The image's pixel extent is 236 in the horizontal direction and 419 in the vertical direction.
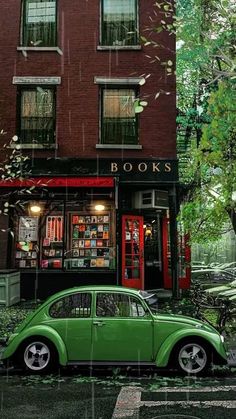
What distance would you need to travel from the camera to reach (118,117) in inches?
660

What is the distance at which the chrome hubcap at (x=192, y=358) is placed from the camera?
8023mm

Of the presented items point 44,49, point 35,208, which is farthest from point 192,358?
point 44,49

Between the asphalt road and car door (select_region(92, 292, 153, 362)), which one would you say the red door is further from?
car door (select_region(92, 292, 153, 362))

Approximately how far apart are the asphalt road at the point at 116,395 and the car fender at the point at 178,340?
1.14 feet

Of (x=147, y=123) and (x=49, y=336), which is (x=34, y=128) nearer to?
(x=147, y=123)

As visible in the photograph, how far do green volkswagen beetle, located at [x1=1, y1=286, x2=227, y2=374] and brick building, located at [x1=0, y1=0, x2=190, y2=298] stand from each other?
7535mm

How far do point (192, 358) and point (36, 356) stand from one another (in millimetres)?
2718

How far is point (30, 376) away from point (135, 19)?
13531mm

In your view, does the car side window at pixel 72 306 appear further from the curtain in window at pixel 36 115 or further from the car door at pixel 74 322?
the curtain in window at pixel 36 115

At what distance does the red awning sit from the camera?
49.3ft

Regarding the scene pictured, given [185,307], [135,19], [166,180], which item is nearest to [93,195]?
[166,180]

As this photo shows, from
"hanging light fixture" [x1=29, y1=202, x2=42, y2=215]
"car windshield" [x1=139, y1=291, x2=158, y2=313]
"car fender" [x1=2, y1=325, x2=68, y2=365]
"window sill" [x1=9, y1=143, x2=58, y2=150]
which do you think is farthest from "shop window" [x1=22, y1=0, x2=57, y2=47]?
"car fender" [x1=2, y1=325, x2=68, y2=365]

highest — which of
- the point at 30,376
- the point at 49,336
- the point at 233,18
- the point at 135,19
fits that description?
the point at 135,19

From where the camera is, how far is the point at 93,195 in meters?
16.3
